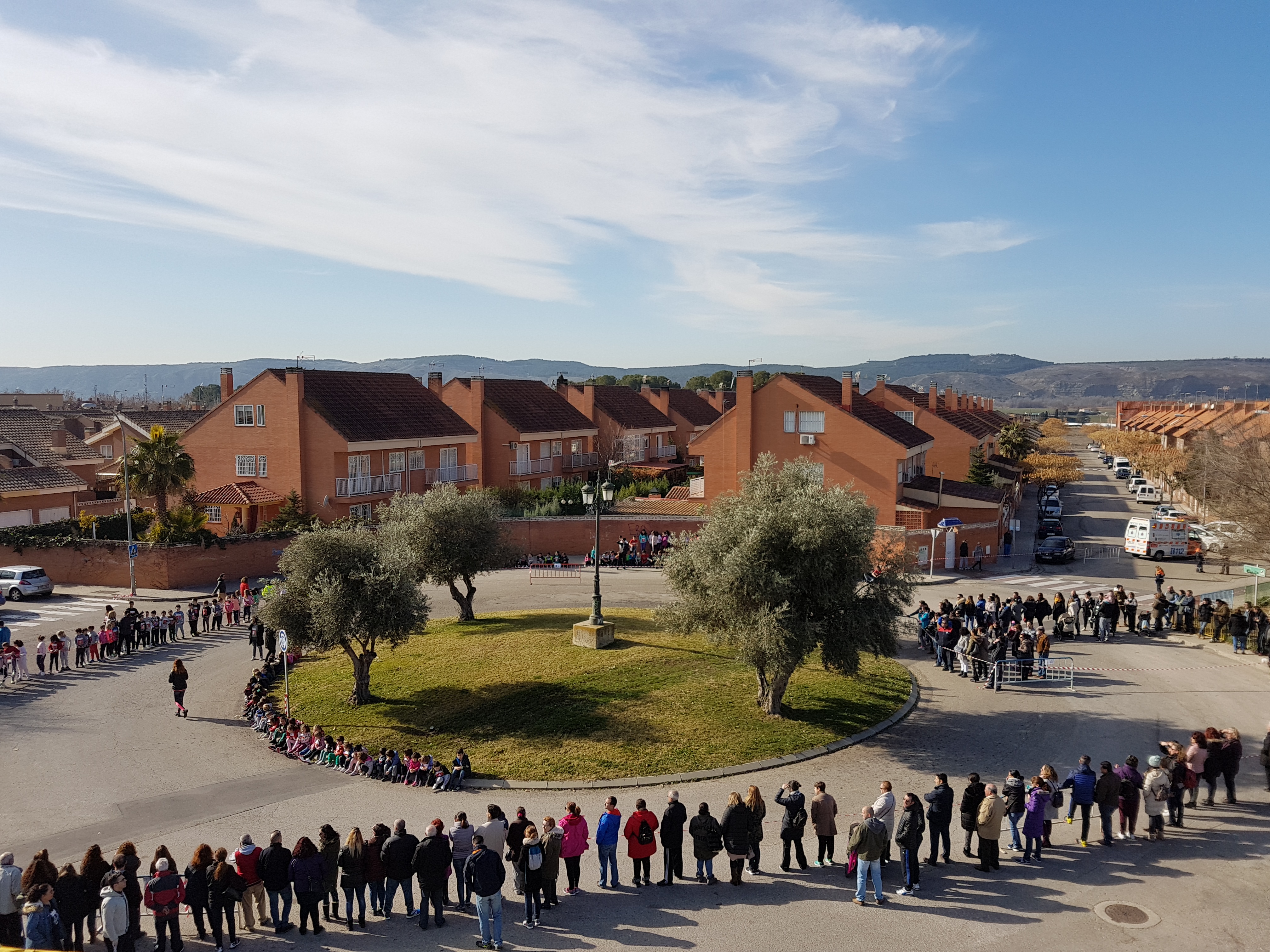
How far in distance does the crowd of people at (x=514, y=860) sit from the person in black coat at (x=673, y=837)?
0.8 inches

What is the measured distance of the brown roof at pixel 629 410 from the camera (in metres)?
68.8

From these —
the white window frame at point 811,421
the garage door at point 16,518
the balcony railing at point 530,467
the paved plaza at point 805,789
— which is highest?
the white window frame at point 811,421

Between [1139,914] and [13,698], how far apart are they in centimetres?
2543

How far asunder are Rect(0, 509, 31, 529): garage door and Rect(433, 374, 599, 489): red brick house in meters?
23.7

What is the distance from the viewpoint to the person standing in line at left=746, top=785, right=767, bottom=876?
468 inches

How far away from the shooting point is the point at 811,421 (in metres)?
41.4

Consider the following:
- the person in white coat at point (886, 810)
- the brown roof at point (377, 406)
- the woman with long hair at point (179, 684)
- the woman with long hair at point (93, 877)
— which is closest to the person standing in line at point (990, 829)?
the person in white coat at point (886, 810)

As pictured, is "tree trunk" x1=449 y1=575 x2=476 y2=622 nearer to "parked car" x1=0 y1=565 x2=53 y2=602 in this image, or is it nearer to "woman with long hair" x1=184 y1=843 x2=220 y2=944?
"woman with long hair" x1=184 y1=843 x2=220 y2=944

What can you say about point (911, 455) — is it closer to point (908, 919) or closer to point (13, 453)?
point (908, 919)

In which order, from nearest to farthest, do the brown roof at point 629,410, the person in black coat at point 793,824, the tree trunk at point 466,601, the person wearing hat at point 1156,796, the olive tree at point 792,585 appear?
1. the person in black coat at point 793,824
2. the person wearing hat at point 1156,796
3. the olive tree at point 792,585
4. the tree trunk at point 466,601
5. the brown roof at point 629,410

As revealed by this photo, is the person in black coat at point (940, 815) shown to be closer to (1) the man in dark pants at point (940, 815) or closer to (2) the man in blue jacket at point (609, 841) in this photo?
(1) the man in dark pants at point (940, 815)

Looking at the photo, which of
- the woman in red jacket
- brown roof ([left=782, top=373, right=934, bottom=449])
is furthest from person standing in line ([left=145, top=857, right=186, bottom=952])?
brown roof ([left=782, top=373, right=934, bottom=449])

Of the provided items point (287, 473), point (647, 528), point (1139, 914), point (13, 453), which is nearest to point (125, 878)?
point (1139, 914)

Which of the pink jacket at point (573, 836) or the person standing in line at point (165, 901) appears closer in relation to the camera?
the person standing in line at point (165, 901)
